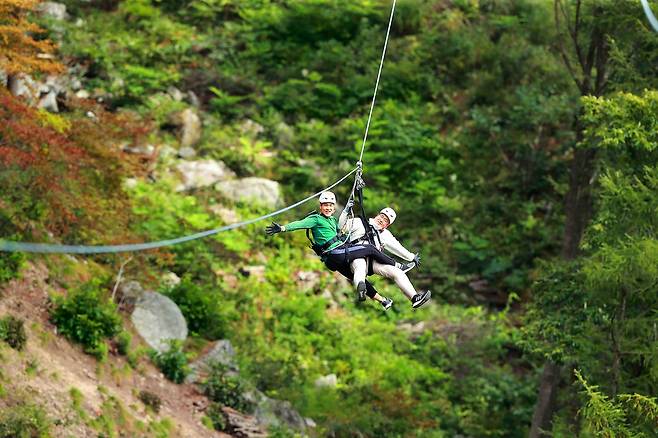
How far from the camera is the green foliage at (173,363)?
681 inches

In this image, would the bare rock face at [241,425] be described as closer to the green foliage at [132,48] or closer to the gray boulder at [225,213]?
the gray boulder at [225,213]

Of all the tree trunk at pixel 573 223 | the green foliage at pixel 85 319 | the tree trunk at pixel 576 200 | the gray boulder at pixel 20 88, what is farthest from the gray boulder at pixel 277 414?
the gray boulder at pixel 20 88

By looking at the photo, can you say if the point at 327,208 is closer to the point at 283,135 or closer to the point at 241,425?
the point at 241,425

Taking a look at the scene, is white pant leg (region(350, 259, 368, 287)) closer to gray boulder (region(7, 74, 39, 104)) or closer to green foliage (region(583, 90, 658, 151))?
green foliage (region(583, 90, 658, 151))

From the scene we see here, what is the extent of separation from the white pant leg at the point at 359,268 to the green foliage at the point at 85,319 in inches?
284

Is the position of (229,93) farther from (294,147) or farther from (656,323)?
(656,323)

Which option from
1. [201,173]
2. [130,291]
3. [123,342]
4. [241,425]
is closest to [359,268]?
[241,425]

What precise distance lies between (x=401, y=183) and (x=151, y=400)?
10498 mm

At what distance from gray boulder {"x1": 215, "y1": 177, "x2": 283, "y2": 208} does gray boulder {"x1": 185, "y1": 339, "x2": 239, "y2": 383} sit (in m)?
4.79

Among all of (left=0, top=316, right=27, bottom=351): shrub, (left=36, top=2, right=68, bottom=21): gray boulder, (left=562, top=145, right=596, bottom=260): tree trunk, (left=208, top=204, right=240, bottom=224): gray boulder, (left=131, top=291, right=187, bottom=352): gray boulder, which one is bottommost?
(left=208, top=204, right=240, bottom=224): gray boulder

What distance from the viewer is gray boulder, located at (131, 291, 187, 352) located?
1786cm

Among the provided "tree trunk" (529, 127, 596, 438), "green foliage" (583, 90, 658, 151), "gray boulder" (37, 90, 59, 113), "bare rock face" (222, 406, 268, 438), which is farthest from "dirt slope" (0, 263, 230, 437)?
"green foliage" (583, 90, 658, 151)

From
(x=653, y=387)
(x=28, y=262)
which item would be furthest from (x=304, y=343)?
(x=653, y=387)

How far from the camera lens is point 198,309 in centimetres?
1884
